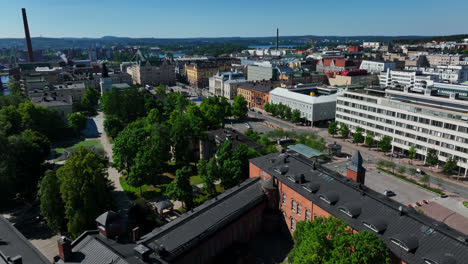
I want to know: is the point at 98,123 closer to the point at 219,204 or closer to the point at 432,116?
the point at 219,204

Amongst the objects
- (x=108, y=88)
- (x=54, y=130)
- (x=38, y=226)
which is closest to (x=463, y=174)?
(x=38, y=226)

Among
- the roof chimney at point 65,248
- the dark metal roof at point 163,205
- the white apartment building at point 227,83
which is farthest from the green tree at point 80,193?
the white apartment building at point 227,83

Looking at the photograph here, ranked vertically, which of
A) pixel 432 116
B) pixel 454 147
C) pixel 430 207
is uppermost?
pixel 432 116

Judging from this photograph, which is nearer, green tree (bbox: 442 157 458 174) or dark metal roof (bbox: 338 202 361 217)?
dark metal roof (bbox: 338 202 361 217)

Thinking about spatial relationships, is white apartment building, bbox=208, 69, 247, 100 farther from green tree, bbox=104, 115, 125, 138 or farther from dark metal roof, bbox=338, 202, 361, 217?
dark metal roof, bbox=338, 202, 361, 217

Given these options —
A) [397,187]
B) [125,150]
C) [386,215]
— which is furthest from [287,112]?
[386,215]

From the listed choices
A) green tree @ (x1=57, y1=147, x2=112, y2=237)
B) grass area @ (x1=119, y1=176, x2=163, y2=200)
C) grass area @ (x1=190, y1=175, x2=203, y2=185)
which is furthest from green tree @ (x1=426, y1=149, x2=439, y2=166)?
green tree @ (x1=57, y1=147, x2=112, y2=237)

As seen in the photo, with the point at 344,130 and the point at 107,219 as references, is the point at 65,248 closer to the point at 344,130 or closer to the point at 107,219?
the point at 107,219
